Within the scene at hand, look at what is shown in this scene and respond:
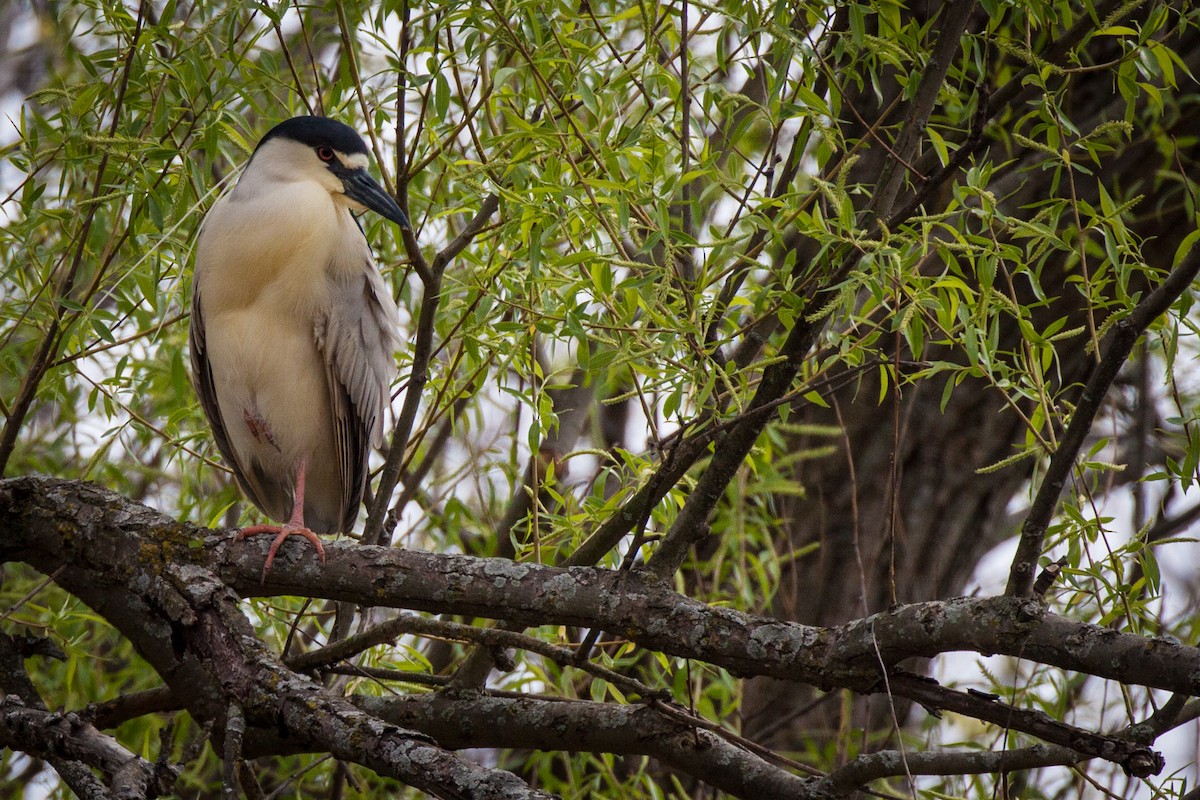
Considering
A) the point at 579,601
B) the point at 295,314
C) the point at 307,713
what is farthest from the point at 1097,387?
the point at 295,314

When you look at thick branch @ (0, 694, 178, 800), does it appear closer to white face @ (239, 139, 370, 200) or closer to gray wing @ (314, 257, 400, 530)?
gray wing @ (314, 257, 400, 530)

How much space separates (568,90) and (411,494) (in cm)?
146

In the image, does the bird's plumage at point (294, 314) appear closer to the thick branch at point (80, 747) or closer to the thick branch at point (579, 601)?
the thick branch at point (579, 601)

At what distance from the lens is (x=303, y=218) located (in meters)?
2.95

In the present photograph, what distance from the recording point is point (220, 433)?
3.18m

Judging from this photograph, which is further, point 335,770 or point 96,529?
point 335,770

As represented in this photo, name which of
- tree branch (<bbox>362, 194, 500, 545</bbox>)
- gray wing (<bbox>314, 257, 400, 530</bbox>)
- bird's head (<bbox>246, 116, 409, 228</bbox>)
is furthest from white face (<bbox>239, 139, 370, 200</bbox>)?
tree branch (<bbox>362, 194, 500, 545</bbox>)

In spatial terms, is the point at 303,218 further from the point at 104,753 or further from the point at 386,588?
the point at 104,753

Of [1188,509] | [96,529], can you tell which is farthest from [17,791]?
[1188,509]

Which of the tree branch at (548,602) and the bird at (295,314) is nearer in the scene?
the tree branch at (548,602)

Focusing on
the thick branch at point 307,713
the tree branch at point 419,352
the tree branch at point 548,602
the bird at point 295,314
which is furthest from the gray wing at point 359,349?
the thick branch at point 307,713

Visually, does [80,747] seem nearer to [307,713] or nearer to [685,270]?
[307,713]

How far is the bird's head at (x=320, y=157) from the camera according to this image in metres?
2.85

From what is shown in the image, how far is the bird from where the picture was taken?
115 inches
